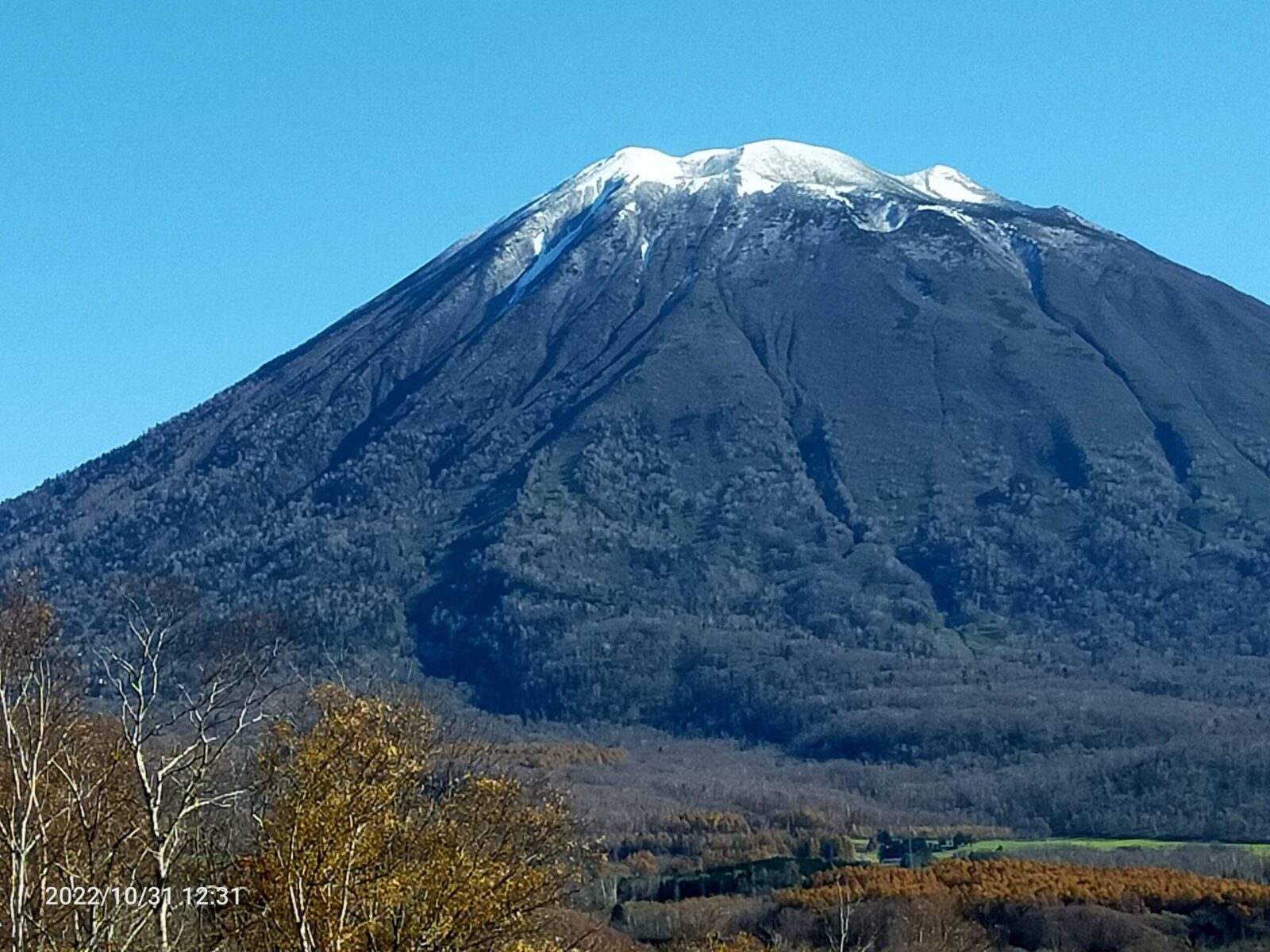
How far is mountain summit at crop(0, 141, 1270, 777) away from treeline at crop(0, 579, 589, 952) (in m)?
87.7

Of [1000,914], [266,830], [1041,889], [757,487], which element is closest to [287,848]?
[266,830]

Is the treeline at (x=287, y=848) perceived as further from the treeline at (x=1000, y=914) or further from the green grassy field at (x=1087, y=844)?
the green grassy field at (x=1087, y=844)

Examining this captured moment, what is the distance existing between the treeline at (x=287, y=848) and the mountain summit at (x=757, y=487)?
87.7m

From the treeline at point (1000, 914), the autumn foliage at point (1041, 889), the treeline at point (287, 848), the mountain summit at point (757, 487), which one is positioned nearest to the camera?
the treeline at point (287, 848)

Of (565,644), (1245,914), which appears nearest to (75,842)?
(1245,914)

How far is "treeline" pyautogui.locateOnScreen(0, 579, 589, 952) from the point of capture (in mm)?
19391

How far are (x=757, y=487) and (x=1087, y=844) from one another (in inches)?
3004

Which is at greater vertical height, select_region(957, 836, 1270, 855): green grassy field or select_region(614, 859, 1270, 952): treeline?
select_region(614, 859, 1270, 952): treeline

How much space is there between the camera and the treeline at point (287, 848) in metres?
19.4

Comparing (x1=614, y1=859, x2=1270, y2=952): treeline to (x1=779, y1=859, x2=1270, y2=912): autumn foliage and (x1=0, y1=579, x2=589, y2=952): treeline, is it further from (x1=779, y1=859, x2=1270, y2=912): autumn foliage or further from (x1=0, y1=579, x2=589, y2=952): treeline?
(x1=0, y1=579, x2=589, y2=952): treeline

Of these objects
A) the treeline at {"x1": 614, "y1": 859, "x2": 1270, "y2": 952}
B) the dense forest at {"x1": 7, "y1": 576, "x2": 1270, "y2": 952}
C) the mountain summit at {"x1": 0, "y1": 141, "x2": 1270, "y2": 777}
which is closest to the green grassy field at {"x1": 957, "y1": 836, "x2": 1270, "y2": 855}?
the treeline at {"x1": 614, "y1": 859, "x2": 1270, "y2": 952}

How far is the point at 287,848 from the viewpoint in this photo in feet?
64.0

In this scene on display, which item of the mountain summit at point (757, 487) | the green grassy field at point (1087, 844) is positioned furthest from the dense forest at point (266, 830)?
the mountain summit at point (757, 487)

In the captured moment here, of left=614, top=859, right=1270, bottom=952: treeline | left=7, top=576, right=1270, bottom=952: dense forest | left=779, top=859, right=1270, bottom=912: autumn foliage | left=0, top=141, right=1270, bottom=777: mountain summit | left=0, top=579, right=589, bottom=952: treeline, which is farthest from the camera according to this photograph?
left=0, top=141, right=1270, bottom=777: mountain summit
